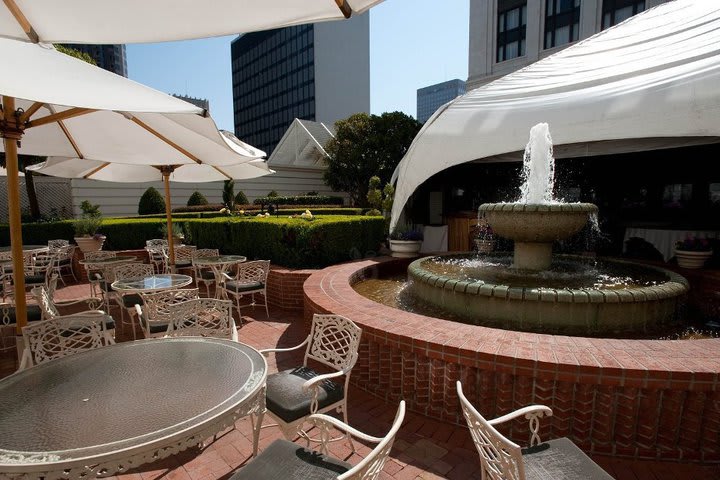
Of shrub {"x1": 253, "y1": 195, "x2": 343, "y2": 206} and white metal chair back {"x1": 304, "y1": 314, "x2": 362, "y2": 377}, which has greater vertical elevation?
shrub {"x1": 253, "y1": 195, "x2": 343, "y2": 206}

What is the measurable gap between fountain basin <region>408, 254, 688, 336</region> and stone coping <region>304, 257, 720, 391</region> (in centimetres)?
119

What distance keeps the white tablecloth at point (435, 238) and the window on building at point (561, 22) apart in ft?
78.5

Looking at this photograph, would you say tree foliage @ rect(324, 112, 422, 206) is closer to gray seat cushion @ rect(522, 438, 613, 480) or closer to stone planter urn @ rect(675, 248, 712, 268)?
stone planter urn @ rect(675, 248, 712, 268)

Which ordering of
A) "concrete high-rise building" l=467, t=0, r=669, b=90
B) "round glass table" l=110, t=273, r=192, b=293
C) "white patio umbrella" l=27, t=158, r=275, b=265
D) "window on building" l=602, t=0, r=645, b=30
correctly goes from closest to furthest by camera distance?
"round glass table" l=110, t=273, r=192, b=293, "white patio umbrella" l=27, t=158, r=275, b=265, "window on building" l=602, t=0, r=645, b=30, "concrete high-rise building" l=467, t=0, r=669, b=90

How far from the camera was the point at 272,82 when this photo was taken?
8150 cm

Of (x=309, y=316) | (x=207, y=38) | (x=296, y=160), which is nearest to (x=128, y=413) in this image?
(x=207, y=38)

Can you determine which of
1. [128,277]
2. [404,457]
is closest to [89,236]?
[128,277]

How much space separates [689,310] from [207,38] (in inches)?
289

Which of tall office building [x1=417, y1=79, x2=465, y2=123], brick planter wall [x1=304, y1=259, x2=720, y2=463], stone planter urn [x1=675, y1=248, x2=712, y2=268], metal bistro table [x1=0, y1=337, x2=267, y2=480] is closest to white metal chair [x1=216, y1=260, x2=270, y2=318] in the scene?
metal bistro table [x1=0, y1=337, x2=267, y2=480]

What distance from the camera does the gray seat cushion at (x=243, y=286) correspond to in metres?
5.89

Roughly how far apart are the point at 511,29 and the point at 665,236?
2662 cm

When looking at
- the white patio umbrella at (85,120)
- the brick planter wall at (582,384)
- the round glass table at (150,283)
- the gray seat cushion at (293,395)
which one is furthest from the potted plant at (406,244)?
the gray seat cushion at (293,395)

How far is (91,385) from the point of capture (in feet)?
6.99

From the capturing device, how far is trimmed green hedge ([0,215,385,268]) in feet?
24.2
